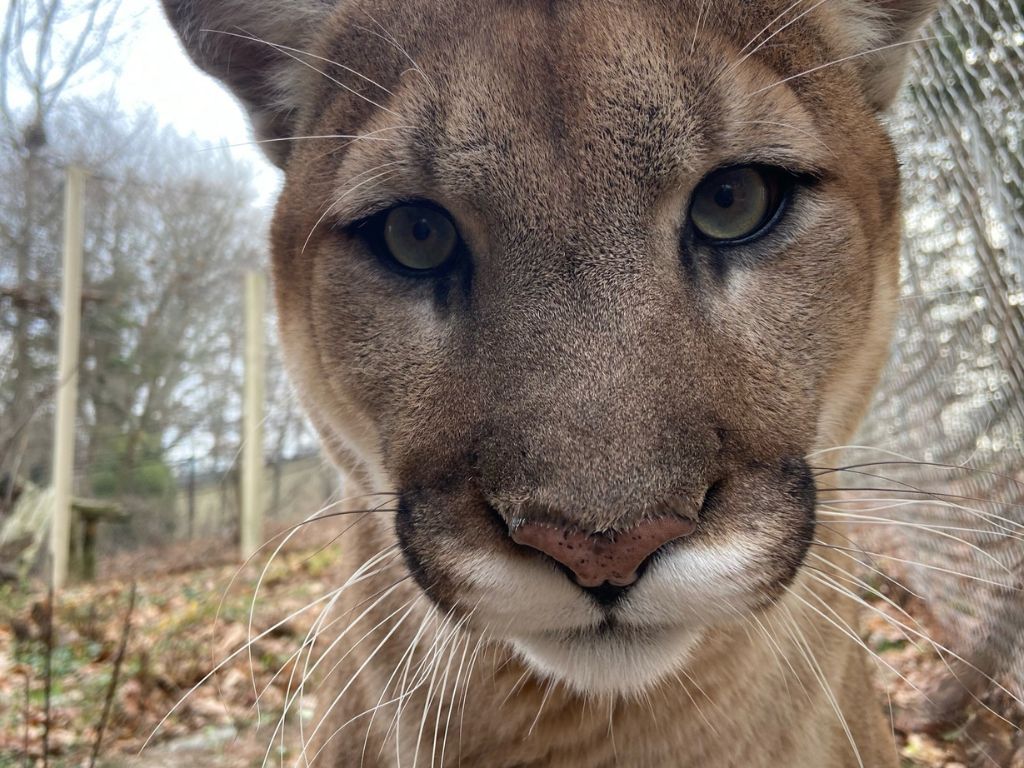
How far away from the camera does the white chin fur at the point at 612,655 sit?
4.83ft

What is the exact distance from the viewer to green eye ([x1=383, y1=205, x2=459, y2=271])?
1764mm

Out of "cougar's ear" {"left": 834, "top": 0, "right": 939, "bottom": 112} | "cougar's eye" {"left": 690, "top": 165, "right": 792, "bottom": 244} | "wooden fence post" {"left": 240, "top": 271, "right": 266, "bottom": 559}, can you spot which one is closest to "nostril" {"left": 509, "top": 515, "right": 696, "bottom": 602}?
"cougar's eye" {"left": 690, "top": 165, "right": 792, "bottom": 244}

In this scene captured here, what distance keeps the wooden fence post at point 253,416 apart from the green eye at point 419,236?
5.14 metres

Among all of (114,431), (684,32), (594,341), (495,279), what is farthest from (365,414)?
(114,431)

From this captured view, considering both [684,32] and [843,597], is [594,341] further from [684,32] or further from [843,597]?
[843,597]

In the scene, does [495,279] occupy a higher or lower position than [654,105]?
lower

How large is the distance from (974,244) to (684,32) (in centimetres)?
192

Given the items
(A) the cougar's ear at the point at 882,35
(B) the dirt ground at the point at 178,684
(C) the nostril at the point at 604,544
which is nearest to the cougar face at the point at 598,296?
(C) the nostril at the point at 604,544

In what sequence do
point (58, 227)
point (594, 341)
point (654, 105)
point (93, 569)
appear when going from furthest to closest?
point (93, 569) → point (58, 227) → point (654, 105) → point (594, 341)

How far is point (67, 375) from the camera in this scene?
479cm

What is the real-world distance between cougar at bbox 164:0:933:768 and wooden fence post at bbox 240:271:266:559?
16.1 feet

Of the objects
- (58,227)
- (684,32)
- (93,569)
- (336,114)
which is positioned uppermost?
(58,227)

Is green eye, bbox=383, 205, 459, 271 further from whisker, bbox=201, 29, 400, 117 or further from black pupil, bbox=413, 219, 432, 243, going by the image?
whisker, bbox=201, 29, 400, 117

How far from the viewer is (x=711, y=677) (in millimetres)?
1988
